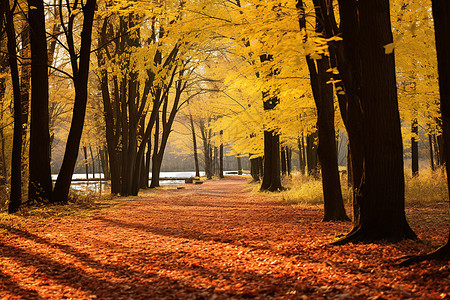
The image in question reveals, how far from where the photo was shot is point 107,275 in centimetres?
414

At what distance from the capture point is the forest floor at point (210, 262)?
132 inches

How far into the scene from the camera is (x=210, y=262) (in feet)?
14.9

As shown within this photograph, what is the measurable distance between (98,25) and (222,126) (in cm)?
816

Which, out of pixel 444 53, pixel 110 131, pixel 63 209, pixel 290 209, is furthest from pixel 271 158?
pixel 444 53

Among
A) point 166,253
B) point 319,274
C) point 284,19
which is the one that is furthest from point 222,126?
point 319,274

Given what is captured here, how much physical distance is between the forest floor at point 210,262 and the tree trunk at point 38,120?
1969 millimetres

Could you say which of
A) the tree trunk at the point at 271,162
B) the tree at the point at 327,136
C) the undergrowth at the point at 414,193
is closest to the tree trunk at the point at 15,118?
the tree at the point at 327,136

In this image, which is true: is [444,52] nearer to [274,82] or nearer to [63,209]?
[274,82]

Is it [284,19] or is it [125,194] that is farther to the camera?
[125,194]

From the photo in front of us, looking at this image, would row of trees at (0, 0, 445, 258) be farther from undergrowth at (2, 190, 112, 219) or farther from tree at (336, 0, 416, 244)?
undergrowth at (2, 190, 112, 219)

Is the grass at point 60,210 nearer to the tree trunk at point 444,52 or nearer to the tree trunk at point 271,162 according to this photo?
the tree trunk at point 271,162

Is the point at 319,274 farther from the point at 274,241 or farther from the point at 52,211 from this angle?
the point at 52,211

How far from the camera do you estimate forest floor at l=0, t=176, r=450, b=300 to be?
132 inches

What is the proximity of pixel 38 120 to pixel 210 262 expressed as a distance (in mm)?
7138
